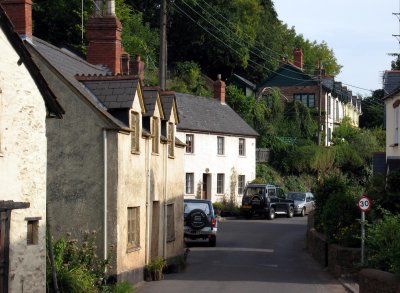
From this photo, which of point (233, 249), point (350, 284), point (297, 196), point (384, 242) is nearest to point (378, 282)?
point (384, 242)

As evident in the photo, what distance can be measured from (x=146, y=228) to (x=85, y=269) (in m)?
5.17

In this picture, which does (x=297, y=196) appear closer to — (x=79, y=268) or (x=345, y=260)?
(x=345, y=260)

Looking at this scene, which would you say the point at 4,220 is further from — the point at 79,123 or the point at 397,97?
the point at 397,97

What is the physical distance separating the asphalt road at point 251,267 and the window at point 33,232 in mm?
5469

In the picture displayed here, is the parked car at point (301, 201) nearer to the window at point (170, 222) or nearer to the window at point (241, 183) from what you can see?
the window at point (241, 183)

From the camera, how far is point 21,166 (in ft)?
53.4

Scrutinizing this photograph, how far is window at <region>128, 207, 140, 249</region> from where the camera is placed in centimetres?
2281

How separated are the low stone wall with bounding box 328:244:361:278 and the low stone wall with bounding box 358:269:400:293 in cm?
501

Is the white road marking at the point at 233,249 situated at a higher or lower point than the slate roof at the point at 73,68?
lower

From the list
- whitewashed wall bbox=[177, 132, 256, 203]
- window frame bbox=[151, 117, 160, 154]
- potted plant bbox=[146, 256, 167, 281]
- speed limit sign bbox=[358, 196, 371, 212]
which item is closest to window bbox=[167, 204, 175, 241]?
window frame bbox=[151, 117, 160, 154]

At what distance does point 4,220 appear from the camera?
1559cm

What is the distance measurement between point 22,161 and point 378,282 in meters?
8.00

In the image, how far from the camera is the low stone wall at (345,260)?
24297mm

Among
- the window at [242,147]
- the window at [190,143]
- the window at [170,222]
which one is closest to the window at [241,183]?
the window at [242,147]
